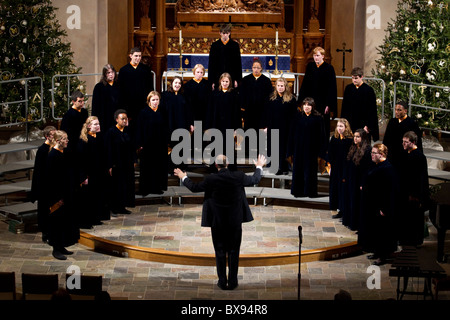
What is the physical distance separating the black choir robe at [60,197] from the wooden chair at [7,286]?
2.54m

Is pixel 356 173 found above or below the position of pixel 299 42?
below

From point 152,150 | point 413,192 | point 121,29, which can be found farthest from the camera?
point 121,29

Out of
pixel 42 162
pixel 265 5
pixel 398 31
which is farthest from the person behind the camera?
pixel 265 5

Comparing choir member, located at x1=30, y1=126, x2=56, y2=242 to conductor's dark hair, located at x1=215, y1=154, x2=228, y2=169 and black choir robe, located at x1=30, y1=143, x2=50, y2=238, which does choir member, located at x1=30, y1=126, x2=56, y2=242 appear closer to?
black choir robe, located at x1=30, y1=143, x2=50, y2=238

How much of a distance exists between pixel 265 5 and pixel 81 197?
7.45m

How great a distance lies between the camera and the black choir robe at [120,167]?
1319 cm

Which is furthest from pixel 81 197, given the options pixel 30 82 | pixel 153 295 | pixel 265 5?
pixel 265 5

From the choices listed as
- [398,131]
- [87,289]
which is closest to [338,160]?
[398,131]

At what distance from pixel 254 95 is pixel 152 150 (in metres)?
1.82

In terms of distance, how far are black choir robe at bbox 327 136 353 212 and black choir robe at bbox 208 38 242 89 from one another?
2196mm

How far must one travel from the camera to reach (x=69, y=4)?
17.6 metres

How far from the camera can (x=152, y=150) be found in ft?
45.6

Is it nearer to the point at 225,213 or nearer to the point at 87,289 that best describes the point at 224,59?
the point at 225,213

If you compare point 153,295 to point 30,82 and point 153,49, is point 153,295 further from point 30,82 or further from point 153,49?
point 153,49
